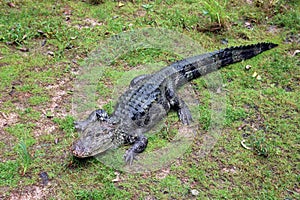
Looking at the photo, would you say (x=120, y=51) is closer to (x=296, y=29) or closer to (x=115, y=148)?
(x=115, y=148)

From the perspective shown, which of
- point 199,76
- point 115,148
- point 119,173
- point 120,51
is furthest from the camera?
point 120,51

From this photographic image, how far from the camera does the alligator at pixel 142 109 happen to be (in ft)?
14.9

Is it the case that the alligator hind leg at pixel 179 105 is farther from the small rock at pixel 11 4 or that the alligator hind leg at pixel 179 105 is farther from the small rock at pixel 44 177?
the small rock at pixel 11 4

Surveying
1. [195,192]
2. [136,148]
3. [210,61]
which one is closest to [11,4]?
[210,61]

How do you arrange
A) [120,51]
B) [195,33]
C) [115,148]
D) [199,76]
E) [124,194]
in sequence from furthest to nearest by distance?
[195,33] → [120,51] → [199,76] → [115,148] → [124,194]

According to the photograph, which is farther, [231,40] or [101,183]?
[231,40]

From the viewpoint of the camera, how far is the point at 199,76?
6.05 metres

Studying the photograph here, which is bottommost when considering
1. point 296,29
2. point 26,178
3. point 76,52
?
point 26,178

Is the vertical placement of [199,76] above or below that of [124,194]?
above

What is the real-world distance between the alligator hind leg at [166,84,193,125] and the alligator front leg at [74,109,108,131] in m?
1.09

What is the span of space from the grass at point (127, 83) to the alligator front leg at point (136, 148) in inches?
6.2

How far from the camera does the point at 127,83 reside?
232 inches

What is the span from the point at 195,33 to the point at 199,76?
133 centimetres

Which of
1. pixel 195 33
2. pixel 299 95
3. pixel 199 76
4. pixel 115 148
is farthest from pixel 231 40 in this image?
pixel 115 148
